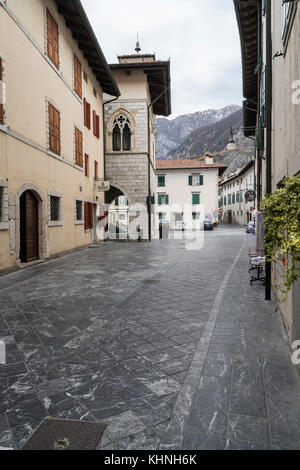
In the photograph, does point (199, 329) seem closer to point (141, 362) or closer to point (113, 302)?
point (141, 362)

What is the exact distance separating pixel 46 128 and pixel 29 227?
12.5 ft

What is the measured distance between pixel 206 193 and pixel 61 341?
1645 inches

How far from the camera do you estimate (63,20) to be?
1413cm

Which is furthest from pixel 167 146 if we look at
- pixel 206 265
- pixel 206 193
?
pixel 206 265

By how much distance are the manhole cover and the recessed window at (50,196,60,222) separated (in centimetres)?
1122

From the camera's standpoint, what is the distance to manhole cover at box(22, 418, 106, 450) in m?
2.42

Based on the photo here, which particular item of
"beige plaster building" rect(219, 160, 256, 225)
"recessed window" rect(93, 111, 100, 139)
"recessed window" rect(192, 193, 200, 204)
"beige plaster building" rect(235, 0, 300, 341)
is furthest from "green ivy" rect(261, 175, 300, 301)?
"recessed window" rect(192, 193, 200, 204)

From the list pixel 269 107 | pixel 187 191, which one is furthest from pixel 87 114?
pixel 187 191

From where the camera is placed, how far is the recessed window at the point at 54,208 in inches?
521

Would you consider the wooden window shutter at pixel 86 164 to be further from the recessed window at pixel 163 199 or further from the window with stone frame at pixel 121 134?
the recessed window at pixel 163 199

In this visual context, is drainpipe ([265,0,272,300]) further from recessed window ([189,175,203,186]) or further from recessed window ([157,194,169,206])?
recessed window ([157,194,169,206])

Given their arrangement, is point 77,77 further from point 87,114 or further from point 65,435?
point 65,435

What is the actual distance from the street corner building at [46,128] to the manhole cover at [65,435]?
7.30 meters

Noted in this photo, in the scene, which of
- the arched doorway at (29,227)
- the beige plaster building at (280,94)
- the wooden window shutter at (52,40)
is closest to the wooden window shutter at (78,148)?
the wooden window shutter at (52,40)
